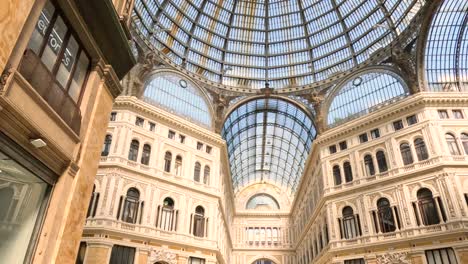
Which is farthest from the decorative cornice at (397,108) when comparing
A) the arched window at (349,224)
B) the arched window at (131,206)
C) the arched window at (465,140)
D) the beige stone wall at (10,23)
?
the beige stone wall at (10,23)

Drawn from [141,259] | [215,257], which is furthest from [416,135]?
Result: [141,259]

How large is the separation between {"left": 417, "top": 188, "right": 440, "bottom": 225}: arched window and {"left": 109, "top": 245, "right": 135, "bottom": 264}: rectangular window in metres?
25.2

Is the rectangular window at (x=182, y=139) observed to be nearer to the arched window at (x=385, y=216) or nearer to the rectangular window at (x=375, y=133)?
the rectangular window at (x=375, y=133)

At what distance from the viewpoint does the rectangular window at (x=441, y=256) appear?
25.4m

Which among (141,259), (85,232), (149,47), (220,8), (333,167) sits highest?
(220,8)

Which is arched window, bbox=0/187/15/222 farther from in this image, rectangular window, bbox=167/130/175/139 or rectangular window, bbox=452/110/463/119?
rectangular window, bbox=452/110/463/119

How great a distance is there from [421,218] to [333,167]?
Result: 10259mm

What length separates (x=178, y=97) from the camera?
37938mm

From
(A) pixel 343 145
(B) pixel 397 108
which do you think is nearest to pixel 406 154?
(B) pixel 397 108

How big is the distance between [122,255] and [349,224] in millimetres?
21600

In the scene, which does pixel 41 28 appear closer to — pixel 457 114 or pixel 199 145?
pixel 199 145

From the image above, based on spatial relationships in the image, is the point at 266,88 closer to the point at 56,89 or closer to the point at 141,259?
the point at 141,259

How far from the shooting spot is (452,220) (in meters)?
26.0

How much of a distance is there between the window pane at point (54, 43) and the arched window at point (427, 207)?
1190 inches
